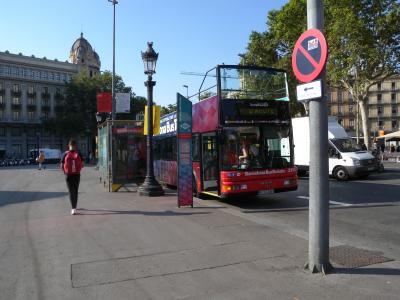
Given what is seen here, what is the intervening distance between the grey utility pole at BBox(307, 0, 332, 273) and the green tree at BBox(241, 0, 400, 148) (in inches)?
974

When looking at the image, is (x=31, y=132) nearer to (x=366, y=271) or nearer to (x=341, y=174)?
(x=341, y=174)

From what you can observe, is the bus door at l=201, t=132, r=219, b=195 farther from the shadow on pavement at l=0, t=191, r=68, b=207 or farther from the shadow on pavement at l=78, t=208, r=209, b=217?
the shadow on pavement at l=0, t=191, r=68, b=207

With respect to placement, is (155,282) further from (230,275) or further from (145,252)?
(145,252)

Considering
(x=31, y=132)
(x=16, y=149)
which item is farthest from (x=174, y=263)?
(x=31, y=132)

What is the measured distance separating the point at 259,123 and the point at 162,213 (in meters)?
3.60

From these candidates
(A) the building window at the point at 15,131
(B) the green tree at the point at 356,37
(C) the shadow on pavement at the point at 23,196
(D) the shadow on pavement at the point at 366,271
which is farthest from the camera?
(A) the building window at the point at 15,131

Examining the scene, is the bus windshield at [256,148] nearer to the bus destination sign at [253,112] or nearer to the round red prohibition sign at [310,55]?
the bus destination sign at [253,112]

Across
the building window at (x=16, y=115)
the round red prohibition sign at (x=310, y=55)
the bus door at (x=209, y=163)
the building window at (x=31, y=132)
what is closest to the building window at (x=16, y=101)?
the building window at (x=16, y=115)

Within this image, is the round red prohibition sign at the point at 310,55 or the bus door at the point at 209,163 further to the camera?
the bus door at the point at 209,163

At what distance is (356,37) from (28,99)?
89.3 meters

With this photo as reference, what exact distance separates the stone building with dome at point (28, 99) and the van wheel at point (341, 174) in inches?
3210

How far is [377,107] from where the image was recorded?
106 m

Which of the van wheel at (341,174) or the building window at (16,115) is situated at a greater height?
the building window at (16,115)

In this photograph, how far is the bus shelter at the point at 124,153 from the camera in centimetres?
1627
